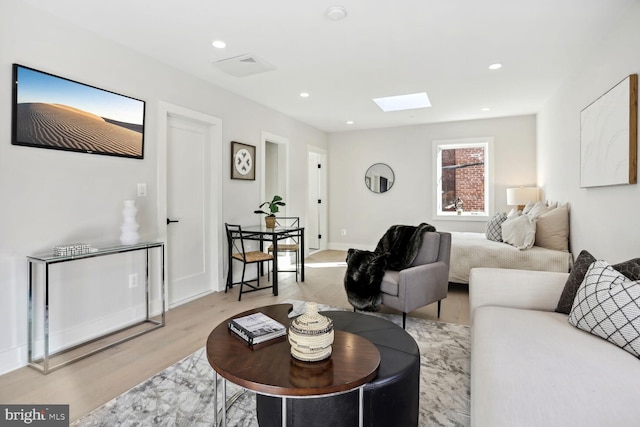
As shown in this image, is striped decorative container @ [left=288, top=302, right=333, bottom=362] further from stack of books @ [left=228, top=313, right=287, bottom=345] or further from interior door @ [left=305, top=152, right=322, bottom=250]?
interior door @ [left=305, top=152, right=322, bottom=250]

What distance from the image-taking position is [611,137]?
240cm

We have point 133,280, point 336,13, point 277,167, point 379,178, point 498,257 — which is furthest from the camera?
point 379,178

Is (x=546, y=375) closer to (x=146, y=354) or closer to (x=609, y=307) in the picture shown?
(x=609, y=307)

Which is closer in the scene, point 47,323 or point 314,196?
point 47,323

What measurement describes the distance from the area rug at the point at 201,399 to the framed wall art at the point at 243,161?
2348 mm

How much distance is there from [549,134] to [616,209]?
2335 mm

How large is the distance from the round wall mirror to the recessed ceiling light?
4.17 m

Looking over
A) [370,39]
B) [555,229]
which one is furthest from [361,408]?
[555,229]

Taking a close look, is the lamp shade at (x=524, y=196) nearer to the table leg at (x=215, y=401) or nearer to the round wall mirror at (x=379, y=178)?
the round wall mirror at (x=379, y=178)

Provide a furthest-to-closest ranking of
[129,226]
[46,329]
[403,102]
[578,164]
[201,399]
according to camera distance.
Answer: [403,102]
[578,164]
[129,226]
[46,329]
[201,399]

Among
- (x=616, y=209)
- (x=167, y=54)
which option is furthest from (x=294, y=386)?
(x=167, y=54)

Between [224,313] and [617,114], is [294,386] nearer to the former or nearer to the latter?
[224,313]

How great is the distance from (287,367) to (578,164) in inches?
134

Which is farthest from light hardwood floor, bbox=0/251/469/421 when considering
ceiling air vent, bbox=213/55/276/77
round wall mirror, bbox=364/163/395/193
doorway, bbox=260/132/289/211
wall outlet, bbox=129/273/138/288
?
round wall mirror, bbox=364/163/395/193
